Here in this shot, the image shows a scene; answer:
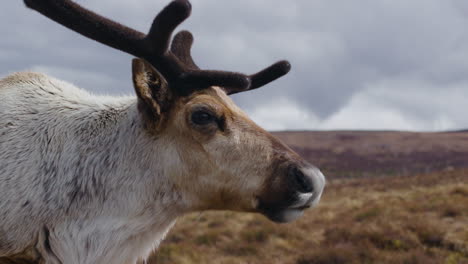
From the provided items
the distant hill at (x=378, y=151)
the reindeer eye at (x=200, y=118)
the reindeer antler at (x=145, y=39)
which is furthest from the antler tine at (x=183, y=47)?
the distant hill at (x=378, y=151)

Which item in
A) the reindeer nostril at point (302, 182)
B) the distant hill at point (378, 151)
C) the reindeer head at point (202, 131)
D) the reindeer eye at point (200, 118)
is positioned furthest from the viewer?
the distant hill at point (378, 151)

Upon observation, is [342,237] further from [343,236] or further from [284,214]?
[284,214]

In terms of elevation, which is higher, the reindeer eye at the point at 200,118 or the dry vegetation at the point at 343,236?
the reindeer eye at the point at 200,118

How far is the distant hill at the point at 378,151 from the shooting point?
60088mm

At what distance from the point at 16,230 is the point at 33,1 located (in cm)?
164

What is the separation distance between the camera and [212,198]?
318 cm

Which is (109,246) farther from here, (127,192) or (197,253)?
(197,253)

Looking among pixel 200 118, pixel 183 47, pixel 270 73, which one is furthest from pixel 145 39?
pixel 270 73

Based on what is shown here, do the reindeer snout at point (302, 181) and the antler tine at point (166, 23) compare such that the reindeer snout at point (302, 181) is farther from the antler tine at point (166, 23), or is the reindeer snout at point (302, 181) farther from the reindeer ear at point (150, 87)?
the antler tine at point (166, 23)

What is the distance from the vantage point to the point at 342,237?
10.7 meters

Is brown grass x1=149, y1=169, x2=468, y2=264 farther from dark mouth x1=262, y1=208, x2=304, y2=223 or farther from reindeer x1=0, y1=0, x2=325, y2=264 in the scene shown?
reindeer x1=0, y1=0, x2=325, y2=264

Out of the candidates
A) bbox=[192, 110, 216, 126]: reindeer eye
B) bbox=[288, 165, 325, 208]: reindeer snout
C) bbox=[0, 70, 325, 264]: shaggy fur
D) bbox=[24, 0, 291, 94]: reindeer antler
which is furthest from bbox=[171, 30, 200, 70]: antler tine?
bbox=[288, 165, 325, 208]: reindeer snout

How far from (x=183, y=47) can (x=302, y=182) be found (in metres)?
1.97

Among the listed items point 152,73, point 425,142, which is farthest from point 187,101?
point 425,142
